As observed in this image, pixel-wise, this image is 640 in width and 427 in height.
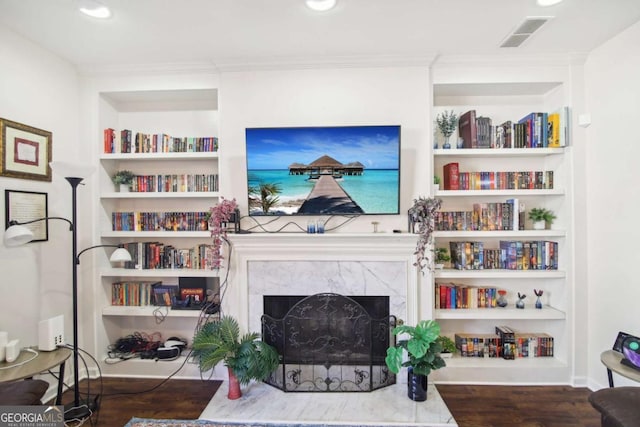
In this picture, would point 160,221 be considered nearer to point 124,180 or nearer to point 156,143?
point 124,180

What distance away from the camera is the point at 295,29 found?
7.34 feet

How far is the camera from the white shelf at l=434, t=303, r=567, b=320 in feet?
8.71

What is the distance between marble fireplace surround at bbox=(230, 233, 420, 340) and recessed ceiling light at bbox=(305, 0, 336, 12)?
1.58 m

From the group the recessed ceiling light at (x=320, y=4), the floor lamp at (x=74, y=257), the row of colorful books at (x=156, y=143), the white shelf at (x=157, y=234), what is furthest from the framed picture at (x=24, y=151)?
the recessed ceiling light at (x=320, y=4)

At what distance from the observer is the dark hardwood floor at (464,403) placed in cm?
220

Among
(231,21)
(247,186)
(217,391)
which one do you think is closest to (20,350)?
(217,391)

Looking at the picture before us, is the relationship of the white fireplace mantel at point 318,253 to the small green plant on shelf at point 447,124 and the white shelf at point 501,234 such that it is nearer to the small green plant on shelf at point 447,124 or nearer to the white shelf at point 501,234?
the white shelf at point 501,234

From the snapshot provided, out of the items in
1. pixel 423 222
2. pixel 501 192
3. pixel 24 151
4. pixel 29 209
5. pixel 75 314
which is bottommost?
pixel 75 314

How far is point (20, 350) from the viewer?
2143 mm

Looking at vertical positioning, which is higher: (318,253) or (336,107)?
(336,107)

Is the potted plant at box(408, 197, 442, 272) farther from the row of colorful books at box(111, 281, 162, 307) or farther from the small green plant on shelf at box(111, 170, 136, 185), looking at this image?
A: the small green plant on shelf at box(111, 170, 136, 185)

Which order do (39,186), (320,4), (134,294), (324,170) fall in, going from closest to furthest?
1. (320,4)
2. (39,186)
3. (324,170)
4. (134,294)

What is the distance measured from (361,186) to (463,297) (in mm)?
1382

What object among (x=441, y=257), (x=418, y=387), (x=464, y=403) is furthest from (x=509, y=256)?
(x=418, y=387)
